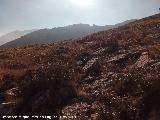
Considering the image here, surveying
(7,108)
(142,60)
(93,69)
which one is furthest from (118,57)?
(7,108)

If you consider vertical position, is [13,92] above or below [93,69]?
below

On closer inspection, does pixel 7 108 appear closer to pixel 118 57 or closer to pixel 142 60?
pixel 142 60

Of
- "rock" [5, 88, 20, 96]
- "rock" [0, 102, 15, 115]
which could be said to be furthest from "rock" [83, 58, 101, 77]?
"rock" [0, 102, 15, 115]

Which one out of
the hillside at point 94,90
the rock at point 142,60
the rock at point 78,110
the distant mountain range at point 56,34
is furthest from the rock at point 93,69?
the distant mountain range at point 56,34

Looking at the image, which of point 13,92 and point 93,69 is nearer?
point 13,92

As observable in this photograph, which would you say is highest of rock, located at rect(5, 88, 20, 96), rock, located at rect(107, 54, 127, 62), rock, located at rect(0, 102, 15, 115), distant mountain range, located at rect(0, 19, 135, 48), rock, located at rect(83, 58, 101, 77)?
rock, located at rect(107, 54, 127, 62)

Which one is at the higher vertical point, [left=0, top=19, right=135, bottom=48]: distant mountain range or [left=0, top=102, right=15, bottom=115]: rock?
[left=0, top=102, right=15, bottom=115]: rock

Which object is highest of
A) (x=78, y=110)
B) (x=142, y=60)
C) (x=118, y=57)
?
(x=142, y=60)

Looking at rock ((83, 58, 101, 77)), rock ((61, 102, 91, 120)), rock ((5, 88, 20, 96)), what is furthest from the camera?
rock ((83, 58, 101, 77))

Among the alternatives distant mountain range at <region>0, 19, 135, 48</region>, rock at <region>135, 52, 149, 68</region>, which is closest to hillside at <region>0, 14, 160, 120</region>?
rock at <region>135, 52, 149, 68</region>

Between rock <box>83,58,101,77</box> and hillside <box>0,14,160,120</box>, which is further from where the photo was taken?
rock <box>83,58,101,77</box>

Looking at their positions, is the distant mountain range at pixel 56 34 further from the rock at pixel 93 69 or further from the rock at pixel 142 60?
the rock at pixel 142 60

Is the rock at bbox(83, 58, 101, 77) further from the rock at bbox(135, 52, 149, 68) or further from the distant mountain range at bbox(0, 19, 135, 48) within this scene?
the distant mountain range at bbox(0, 19, 135, 48)

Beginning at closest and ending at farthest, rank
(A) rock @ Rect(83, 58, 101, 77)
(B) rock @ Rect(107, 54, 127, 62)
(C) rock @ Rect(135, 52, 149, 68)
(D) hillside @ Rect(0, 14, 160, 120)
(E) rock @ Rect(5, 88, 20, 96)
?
(D) hillside @ Rect(0, 14, 160, 120), (E) rock @ Rect(5, 88, 20, 96), (C) rock @ Rect(135, 52, 149, 68), (A) rock @ Rect(83, 58, 101, 77), (B) rock @ Rect(107, 54, 127, 62)
